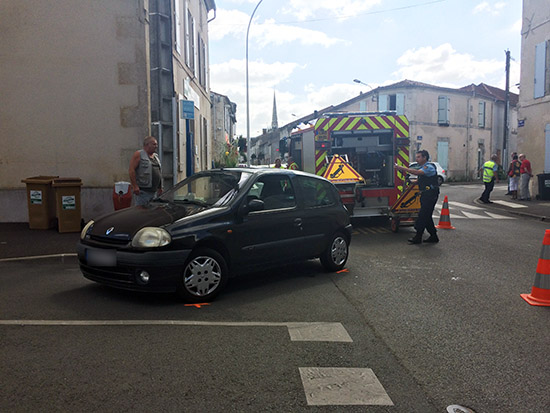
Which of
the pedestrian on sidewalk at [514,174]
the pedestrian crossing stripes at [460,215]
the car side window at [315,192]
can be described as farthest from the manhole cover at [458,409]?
the pedestrian on sidewalk at [514,174]

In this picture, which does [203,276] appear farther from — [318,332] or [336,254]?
[336,254]

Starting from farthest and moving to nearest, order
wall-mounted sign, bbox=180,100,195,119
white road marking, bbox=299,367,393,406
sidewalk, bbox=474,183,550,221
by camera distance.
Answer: sidewalk, bbox=474,183,550,221 < wall-mounted sign, bbox=180,100,195,119 < white road marking, bbox=299,367,393,406

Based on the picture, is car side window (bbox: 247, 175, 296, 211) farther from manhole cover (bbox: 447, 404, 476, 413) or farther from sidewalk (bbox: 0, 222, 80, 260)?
sidewalk (bbox: 0, 222, 80, 260)

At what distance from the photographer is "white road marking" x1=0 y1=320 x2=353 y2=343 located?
13.6ft

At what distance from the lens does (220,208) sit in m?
5.42

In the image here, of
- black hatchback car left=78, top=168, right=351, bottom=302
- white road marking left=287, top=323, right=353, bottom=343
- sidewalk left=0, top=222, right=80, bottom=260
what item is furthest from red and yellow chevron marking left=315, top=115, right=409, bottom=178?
white road marking left=287, top=323, right=353, bottom=343

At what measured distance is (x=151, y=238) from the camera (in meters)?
4.83

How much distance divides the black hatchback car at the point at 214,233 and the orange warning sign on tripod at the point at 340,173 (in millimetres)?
3476

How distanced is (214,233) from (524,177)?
16.4 m

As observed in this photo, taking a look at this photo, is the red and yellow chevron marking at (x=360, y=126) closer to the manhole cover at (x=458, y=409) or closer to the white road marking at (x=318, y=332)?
the white road marking at (x=318, y=332)

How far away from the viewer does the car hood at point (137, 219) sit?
4.97 m

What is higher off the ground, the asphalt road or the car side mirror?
the car side mirror

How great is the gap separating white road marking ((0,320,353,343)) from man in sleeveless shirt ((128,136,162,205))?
355 centimetres

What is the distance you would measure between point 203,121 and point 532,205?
13221mm
